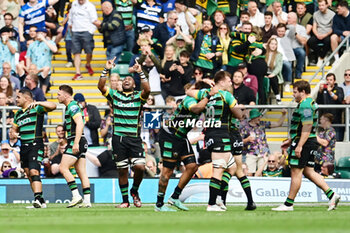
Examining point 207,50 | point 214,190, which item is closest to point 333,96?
point 207,50

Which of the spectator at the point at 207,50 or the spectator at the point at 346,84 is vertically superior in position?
the spectator at the point at 207,50

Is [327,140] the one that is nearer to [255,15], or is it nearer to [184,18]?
[255,15]

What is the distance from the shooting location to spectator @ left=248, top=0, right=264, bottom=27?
84.5ft

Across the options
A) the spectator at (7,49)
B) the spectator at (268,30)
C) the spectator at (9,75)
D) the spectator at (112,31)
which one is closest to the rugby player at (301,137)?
the spectator at (268,30)

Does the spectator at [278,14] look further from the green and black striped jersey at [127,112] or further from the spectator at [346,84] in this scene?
the green and black striped jersey at [127,112]

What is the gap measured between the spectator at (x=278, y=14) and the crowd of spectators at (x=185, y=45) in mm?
28

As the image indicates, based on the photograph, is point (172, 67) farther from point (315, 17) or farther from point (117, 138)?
point (117, 138)

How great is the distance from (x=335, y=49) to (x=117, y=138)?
9709 mm

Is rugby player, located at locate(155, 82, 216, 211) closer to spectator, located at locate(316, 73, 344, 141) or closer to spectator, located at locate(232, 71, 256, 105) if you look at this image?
spectator, located at locate(232, 71, 256, 105)

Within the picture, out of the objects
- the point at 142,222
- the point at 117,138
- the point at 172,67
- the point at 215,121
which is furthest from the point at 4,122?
the point at 142,222

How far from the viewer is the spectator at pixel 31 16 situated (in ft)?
87.7

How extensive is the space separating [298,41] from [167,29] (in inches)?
142

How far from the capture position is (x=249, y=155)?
22.2m

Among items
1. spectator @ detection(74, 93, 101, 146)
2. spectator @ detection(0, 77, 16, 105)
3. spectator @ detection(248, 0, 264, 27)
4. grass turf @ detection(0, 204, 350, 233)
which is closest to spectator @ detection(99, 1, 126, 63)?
spectator @ detection(0, 77, 16, 105)
